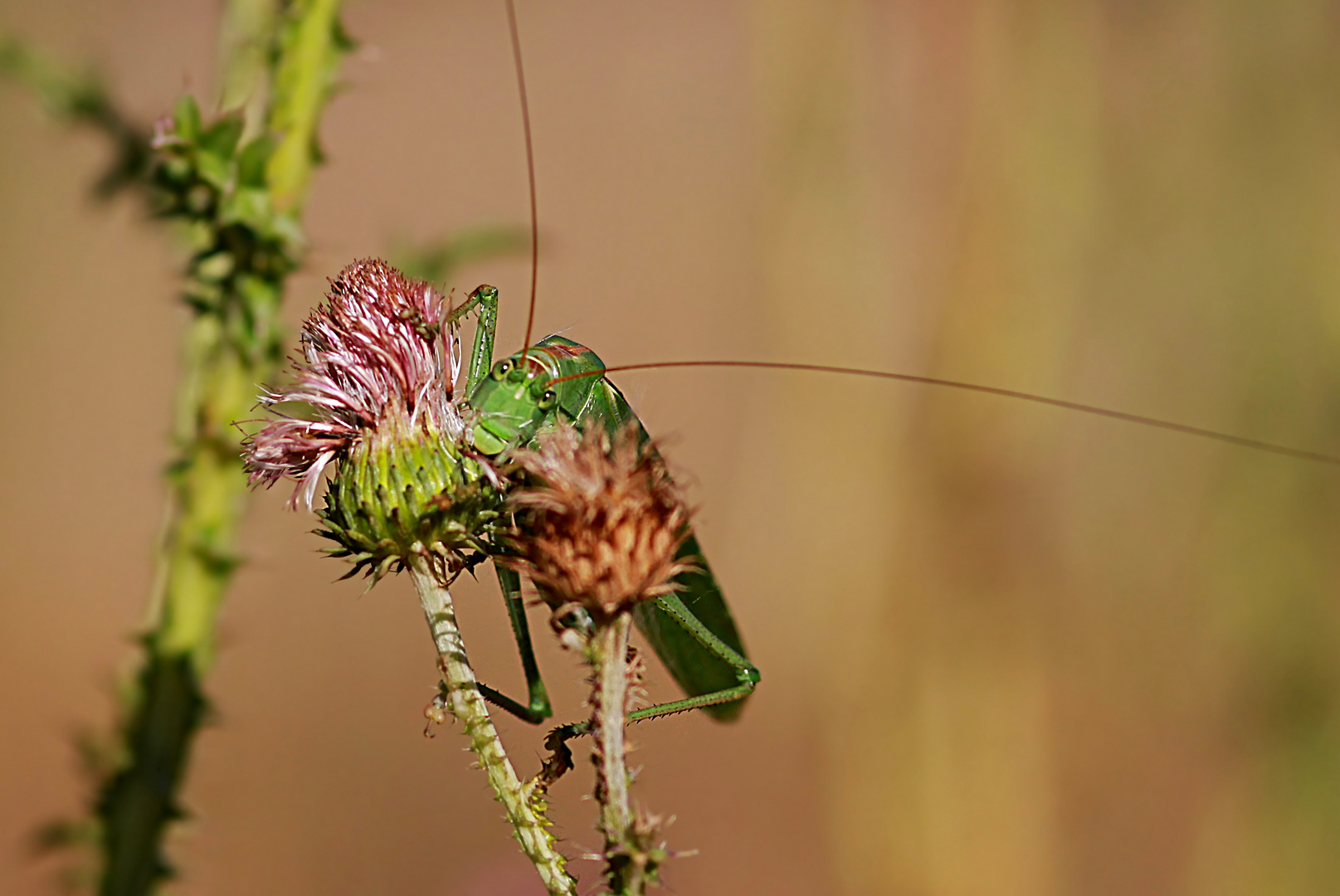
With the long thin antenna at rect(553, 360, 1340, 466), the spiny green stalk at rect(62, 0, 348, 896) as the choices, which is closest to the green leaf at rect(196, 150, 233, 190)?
the spiny green stalk at rect(62, 0, 348, 896)

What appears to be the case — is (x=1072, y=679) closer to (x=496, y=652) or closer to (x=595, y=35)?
(x=496, y=652)

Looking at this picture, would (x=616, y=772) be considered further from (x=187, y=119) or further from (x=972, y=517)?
(x=972, y=517)

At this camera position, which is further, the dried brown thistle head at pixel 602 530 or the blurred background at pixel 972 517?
the blurred background at pixel 972 517

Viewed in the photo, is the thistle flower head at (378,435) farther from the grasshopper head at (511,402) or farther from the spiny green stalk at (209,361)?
the spiny green stalk at (209,361)

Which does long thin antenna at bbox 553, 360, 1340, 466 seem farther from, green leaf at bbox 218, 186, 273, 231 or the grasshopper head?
green leaf at bbox 218, 186, 273, 231

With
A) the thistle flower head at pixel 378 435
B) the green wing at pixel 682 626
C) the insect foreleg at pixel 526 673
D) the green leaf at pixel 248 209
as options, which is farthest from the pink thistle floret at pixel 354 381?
the green wing at pixel 682 626

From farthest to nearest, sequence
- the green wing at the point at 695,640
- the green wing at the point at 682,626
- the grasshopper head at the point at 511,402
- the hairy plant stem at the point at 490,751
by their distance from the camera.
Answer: the green wing at the point at 695,640 → the green wing at the point at 682,626 → the grasshopper head at the point at 511,402 → the hairy plant stem at the point at 490,751

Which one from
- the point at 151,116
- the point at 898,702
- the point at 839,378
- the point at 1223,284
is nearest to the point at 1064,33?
the point at 1223,284

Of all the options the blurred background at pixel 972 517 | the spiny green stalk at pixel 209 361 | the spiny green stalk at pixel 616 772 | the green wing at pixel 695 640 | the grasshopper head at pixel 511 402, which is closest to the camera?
the spiny green stalk at pixel 616 772
